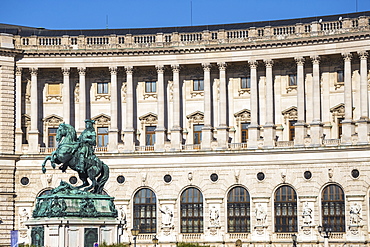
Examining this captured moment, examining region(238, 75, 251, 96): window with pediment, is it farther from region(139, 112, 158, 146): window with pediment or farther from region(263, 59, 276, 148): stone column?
region(139, 112, 158, 146): window with pediment

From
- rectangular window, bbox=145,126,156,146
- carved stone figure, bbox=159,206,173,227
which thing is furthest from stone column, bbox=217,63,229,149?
carved stone figure, bbox=159,206,173,227

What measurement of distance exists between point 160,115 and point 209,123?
5.15m

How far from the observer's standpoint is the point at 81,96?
102 m

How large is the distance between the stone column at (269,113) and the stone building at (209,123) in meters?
0.12

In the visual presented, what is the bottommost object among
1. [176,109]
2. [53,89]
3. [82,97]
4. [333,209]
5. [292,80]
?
[333,209]

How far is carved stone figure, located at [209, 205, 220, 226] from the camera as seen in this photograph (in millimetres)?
95938

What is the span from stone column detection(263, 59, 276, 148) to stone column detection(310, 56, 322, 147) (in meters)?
4.01

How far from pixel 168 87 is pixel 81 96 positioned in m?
9.09

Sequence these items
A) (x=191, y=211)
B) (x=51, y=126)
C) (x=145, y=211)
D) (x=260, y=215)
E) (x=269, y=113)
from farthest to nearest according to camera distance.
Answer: (x=51, y=126) < (x=145, y=211) < (x=269, y=113) < (x=191, y=211) < (x=260, y=215)

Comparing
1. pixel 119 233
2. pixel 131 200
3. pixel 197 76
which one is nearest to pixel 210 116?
pixel 197 76

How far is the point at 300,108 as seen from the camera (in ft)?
317

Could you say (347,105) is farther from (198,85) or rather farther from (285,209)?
(198,85)

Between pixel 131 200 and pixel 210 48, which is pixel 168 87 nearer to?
pixel 210 48

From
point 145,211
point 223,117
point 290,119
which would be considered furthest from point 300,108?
point 145,211
